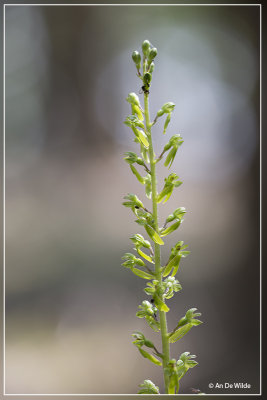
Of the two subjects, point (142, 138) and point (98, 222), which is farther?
point (98, 222)

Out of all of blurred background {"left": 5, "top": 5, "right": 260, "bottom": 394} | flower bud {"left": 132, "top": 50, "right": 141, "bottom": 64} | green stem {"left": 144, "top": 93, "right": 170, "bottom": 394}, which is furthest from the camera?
blurred background {"left": 5, "top": 5, "right": 260, "bottom": 394}

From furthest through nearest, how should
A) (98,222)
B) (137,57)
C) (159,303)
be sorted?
(98,222) < (137,57) < (159,303)

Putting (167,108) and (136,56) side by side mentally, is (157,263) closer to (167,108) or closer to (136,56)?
(167,108)

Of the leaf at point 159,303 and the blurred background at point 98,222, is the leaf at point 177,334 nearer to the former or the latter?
the leaf at point 159,303

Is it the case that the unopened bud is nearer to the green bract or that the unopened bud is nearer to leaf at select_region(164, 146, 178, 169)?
the green bract

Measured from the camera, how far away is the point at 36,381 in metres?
3.10

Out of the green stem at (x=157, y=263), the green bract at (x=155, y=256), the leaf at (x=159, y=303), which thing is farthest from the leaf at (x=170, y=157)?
the leaf at (x=159, y=303)

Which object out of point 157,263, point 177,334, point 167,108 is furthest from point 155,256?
point 167,108

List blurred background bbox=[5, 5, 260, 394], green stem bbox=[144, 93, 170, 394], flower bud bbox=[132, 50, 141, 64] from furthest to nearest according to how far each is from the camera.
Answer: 1. blurred background bbox=[5, 5, 260, 394]
2. flower bud bbox=[132, 50, 141, 64]
3. green stem bbox=[144, 93, 170, 394]

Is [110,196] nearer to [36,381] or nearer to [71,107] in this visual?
[71,107]

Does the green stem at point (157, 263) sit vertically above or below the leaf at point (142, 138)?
below

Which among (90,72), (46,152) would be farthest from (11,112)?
(90,72)

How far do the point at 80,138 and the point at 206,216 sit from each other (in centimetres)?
152

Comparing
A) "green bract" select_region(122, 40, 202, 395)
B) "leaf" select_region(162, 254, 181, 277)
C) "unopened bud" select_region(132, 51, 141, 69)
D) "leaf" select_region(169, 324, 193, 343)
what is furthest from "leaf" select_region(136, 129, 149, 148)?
"leaf" select_region(169, 324, 193, 343)
